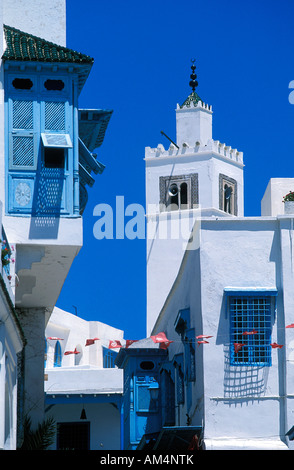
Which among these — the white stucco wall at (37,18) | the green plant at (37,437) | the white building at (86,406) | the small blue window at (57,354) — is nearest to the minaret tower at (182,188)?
the small blue window at (57,354)

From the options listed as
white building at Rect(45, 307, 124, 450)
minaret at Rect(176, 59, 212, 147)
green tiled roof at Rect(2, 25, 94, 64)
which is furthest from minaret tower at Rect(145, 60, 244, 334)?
green tiled roof at Rect(2, 25, 94, 64)

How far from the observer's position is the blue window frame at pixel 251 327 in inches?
819

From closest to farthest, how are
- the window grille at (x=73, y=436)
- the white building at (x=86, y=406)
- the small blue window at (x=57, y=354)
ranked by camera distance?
1. the white building at (x=86, y=406)
2. the window grille at (x=73, y=436)
3. the small blue window at (x=57, y=354)

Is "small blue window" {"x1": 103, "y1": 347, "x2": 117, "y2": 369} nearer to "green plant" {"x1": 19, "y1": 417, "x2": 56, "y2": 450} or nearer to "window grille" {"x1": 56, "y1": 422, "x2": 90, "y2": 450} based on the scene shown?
"window grille" {"x1": 56, "y1": 422, "x2": 90, "y2": 450}

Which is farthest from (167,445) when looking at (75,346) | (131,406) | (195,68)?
(195,68)

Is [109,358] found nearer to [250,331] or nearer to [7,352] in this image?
[250,331]

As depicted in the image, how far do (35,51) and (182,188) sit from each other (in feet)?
119

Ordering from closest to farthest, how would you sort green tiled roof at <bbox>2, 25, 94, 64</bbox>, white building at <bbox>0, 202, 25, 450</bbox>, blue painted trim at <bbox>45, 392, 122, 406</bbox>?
white building at <bbox>0, 202, 25, 450</bbox> < green tiled roof at <bbox>2, 25, 94, 64</bbox> < blue painted trim at <bbox>45, 392, 122, 406</bbox>

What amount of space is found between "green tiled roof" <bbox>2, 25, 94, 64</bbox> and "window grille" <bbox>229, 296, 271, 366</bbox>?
230 inches

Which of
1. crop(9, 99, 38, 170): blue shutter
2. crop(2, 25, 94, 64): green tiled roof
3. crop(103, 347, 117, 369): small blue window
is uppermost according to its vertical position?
crop(2, 25, 94, 64): green tiled roof

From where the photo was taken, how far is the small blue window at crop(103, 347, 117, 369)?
45500 mm

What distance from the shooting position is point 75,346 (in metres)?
44.5

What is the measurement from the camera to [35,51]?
18.4 m

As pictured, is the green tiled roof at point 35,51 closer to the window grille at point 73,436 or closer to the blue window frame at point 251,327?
the blue window frame at point 251,327
